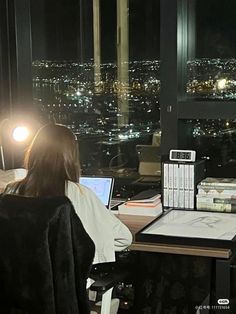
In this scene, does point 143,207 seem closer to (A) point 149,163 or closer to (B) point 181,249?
(A) point 149,163

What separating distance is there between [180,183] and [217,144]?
0.43 metres

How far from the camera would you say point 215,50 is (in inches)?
139

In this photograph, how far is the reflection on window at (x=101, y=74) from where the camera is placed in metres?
3.71

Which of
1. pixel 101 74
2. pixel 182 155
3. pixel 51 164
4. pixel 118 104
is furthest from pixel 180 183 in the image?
pixel 51 164

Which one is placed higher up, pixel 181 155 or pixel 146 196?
pixel 181 155

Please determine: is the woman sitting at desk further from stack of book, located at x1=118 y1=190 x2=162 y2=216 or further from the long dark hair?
stack of book, located at x1=118 y1=190 x2=162 y2=216

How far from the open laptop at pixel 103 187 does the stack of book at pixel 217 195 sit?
1.67ft

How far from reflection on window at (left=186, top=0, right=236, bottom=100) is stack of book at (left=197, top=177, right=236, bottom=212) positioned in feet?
1.87

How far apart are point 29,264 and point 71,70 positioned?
2093 mm

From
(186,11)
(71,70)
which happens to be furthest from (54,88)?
(186,11)

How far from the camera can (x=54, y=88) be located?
4.06m

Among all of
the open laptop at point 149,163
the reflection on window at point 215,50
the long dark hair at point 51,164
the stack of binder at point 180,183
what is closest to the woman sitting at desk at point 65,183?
the long dark hair at point 51,164

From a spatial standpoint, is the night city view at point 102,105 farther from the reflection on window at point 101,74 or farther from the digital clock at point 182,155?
the digital clock at point 182,155

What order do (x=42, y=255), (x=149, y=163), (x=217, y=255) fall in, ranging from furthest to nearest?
1. (x=149, y=163)
2. (x=217, y=255)
3. (x=42, y=255)
